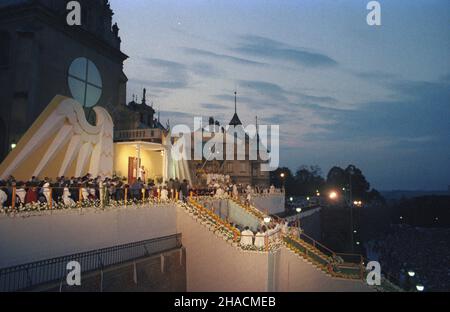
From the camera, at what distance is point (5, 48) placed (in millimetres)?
28016

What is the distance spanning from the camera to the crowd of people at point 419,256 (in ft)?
139

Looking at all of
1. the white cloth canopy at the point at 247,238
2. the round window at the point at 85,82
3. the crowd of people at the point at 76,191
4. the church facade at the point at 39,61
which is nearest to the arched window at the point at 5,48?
the church facade at the point at 39,61

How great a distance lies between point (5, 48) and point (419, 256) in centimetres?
5625

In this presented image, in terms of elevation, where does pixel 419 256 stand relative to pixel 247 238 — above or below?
below

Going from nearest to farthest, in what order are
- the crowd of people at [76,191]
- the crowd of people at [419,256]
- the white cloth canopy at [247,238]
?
the crowd of people at [76,191]
the white cloth canopy at [247,238]
the crowd of people at [419,256]

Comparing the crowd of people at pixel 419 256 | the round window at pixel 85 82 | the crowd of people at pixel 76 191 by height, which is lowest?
the crowd of people at pixel 419 256

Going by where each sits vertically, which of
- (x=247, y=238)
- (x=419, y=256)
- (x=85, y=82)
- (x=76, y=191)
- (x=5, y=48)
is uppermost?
(x=5, y=48)

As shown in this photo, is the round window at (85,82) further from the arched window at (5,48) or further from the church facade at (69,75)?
the arched window at (5,48)

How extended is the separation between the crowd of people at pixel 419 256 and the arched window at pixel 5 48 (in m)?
33.5

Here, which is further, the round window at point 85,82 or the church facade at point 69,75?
the round window at point 85,82

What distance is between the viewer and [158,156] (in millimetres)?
35562

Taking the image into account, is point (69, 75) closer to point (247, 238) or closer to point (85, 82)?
point (85, 82)

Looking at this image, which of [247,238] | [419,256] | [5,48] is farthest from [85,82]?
[419,256]
